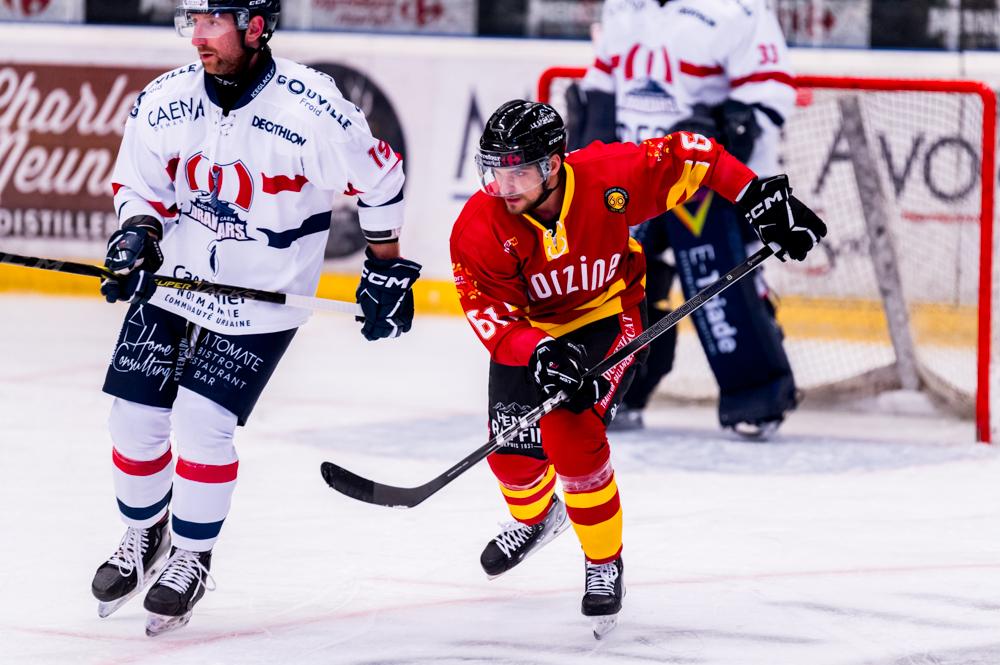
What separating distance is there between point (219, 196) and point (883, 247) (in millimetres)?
2772

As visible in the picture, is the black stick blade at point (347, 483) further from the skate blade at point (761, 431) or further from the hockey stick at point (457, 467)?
the skate blade at point (761, 431)

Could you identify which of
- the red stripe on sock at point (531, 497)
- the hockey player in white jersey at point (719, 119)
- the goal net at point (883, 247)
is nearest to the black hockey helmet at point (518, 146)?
the red stripe on sock at point (531, 497)

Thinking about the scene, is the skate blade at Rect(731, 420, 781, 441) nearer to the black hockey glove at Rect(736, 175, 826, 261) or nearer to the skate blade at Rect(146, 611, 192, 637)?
the black hockey glove at Rect(736, 175, 826, 261)

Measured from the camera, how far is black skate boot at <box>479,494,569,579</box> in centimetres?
322

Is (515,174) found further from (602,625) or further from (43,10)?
(43,10)

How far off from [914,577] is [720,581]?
39 centimetres

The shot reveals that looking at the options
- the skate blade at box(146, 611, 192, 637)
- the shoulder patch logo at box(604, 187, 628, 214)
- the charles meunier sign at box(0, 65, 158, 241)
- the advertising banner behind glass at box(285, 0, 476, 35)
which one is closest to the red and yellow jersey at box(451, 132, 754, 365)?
the shoulder patch logo at box(604, 187, 628, 214)

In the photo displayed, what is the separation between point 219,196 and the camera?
2.87 metres

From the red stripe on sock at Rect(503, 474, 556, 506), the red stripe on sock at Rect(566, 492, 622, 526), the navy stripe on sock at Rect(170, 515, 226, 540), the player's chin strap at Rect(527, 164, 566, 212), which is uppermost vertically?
the player's chin strap at Rect(527, 164, 566, 212)

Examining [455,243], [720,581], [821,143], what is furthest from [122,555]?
[821,143]

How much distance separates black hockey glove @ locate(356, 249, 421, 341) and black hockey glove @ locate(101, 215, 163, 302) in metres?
0.37

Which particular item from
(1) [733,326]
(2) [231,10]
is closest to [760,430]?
(1) [733,326]

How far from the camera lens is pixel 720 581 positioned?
128 inches

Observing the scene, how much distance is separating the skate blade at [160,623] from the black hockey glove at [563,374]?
747 millimetres
